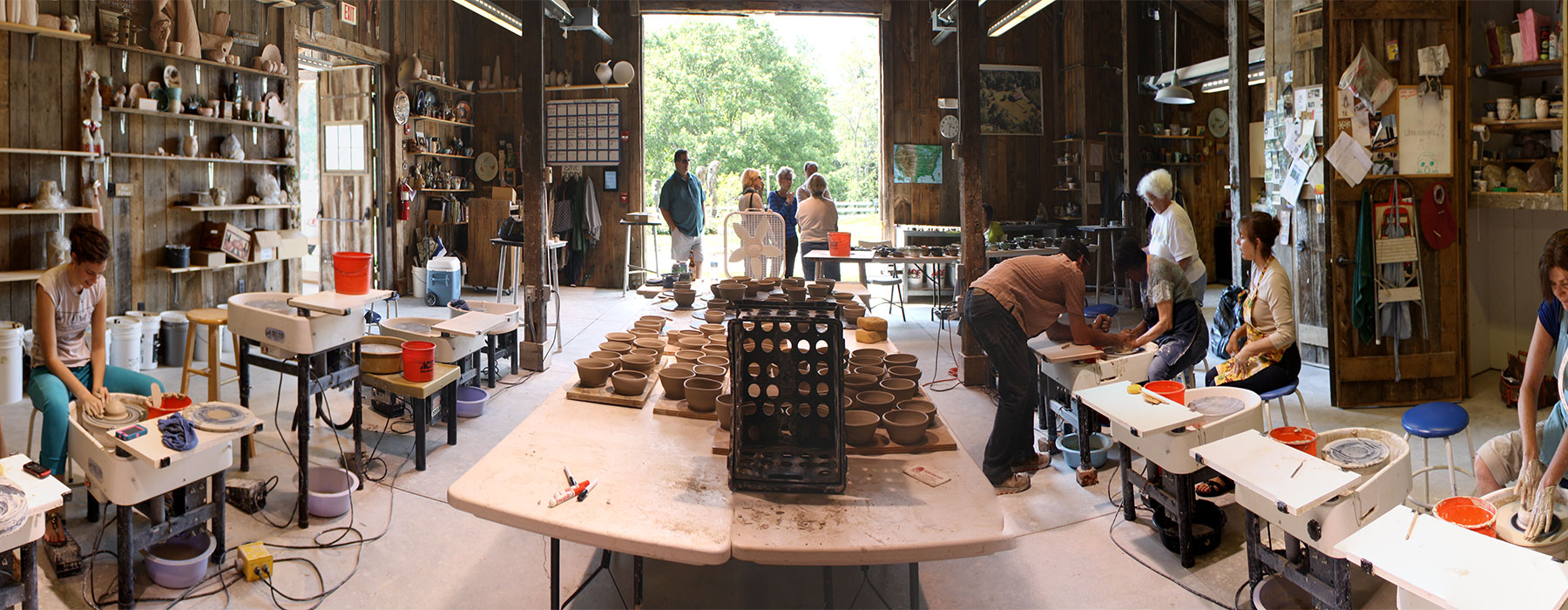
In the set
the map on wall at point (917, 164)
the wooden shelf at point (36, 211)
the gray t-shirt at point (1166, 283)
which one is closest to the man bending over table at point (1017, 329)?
the gray t-shirt at point (1166, 283)

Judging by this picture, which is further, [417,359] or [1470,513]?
[417,359]

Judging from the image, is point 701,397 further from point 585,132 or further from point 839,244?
A: point 585,132

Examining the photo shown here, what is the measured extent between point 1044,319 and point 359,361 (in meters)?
3.11

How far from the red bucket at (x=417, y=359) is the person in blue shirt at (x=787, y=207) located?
5237 millimetres

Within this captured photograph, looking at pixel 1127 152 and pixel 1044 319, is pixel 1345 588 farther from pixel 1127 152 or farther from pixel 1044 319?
pixel 1127 152

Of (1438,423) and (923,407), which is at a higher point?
(923,407)

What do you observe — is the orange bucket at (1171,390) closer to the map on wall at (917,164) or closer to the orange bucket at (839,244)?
the orange bucket at (839,244)

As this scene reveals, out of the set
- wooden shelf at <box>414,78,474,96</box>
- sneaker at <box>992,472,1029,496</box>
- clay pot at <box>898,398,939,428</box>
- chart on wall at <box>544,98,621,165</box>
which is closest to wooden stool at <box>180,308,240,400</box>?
clay pot at <box>898,398,939,428</box>

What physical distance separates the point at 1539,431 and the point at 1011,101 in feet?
28.8

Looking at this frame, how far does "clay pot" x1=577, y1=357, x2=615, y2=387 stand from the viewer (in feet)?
11.7

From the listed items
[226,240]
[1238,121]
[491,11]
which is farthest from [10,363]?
[1238,121]

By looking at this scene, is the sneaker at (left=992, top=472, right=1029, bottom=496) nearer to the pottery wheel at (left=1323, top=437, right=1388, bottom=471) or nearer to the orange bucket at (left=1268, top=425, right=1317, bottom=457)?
the orange bucket at (left=1268, top=425, right=1317, bottom=457)

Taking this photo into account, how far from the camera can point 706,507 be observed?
8.14 feet

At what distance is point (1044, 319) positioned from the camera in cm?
429
